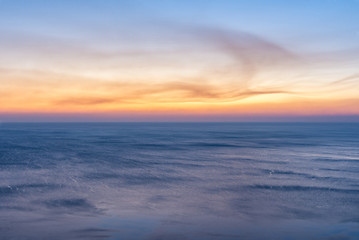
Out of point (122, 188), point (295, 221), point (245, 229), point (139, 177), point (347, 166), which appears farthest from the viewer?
point (347, 166)

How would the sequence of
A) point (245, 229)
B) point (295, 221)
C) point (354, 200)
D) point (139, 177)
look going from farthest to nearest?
point (139, 177) → point (354, 200) → point (295, 221) → point (245, 229)

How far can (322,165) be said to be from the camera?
3212 centimetres

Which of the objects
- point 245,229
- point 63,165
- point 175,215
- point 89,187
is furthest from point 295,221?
point 63,165

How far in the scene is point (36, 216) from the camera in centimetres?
1473

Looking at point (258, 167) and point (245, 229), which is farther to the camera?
point (258, 167)

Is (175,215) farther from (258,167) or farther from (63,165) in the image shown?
(63,165)

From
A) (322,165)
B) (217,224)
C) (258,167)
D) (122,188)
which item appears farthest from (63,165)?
(322,165)

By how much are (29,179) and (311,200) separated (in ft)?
67.6

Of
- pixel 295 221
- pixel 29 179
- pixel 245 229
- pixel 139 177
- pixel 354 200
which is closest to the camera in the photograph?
pixel 245 229

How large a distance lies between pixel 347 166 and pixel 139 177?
21025mm

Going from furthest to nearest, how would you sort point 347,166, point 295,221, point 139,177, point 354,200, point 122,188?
1. point 347,166
2. point 139,177
3. point 122,188
4. point 354,200
5. point 295,221

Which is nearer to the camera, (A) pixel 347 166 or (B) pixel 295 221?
(B) pixel 295 221

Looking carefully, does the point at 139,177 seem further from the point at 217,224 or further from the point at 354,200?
the point at 354,200

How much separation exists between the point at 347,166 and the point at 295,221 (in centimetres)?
1997
